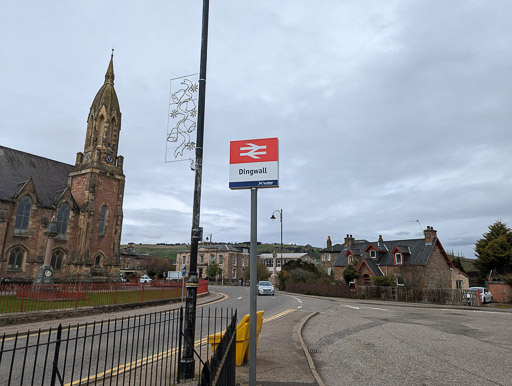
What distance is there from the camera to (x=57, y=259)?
112 ft

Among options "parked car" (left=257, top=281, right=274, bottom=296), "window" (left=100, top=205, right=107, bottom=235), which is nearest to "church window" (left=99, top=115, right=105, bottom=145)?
"window" (left=100, top=205, right=107, bottom=235)

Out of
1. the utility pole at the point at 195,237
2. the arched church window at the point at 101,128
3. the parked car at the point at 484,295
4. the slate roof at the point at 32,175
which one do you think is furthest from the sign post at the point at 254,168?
the arched church window at the point at 101,128

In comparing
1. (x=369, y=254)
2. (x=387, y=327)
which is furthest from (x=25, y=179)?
(x=369, y=254)

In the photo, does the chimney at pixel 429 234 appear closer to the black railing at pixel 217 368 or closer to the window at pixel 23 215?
the black railing at pixel 217 368

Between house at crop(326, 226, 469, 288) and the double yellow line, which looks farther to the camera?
house at crop(326, 226, 469, 288)

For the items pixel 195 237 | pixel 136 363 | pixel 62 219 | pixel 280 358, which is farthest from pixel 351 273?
pixel 136 363

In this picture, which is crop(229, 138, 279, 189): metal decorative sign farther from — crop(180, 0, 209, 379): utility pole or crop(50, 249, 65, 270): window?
crop(50, 249, 65, 270): window

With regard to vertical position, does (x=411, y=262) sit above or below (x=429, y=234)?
below

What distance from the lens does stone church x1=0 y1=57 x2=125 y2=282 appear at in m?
31.8

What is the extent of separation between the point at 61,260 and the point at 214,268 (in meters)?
38.2

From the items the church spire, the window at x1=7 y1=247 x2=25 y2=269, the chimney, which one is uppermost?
the church spire

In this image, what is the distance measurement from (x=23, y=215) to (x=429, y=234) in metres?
44.5

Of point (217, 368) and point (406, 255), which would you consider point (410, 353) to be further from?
point (406, 255)

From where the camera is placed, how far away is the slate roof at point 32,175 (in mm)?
33062
